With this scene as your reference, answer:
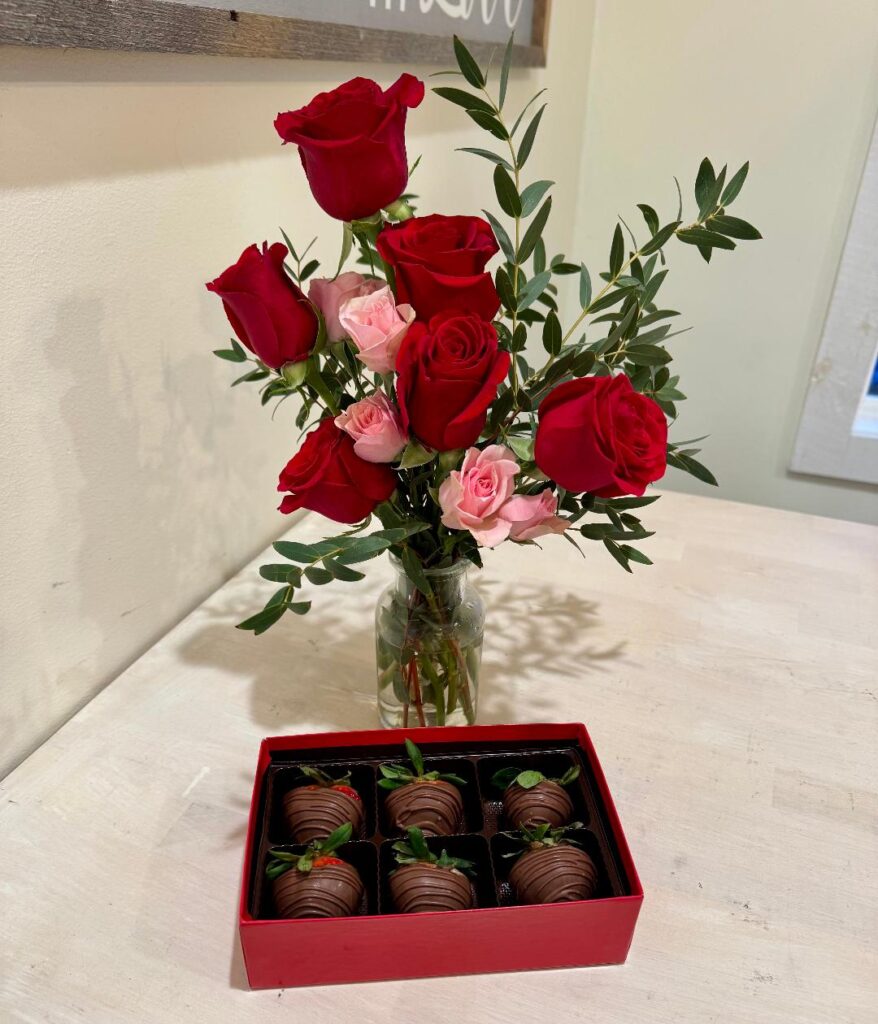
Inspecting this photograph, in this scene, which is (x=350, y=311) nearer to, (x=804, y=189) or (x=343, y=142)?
(x=343, y=142)

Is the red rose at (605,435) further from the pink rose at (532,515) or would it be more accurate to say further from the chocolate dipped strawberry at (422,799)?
the chocolate dipped strawberry at (422,799)

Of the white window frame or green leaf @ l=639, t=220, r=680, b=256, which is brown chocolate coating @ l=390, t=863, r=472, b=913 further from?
the white window frame

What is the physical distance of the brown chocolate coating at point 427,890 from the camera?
1.75 ft

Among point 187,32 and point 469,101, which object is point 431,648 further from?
point 187,32

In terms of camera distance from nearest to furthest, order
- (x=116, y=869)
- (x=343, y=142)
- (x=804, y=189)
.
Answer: (x=343, y=142), (x=116, y=869), (x=804, y=189)

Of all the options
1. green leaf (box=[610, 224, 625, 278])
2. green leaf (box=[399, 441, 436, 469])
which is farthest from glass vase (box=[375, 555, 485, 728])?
green leaf (box=[610, 224, 625, 278])

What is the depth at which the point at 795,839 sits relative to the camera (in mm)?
665

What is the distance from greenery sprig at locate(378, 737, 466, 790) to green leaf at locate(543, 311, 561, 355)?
30 centimetres

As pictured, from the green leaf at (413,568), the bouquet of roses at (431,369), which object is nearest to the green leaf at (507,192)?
the bouquet of roses at (431,369)

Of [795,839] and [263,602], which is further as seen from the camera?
[263,602]

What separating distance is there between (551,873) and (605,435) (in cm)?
28

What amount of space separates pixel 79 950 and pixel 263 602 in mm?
404

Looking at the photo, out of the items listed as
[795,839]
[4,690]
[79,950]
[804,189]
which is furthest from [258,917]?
[804,189]

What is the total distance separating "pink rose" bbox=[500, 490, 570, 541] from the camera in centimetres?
54
